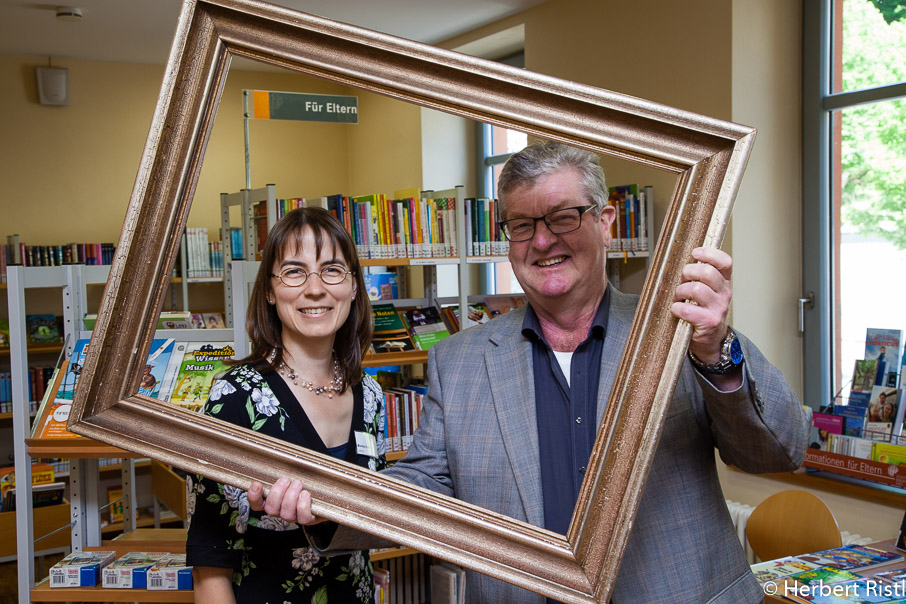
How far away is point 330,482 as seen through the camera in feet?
3.68

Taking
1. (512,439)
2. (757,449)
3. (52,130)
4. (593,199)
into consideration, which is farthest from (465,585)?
(52,130)

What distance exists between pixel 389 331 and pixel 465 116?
2976mm

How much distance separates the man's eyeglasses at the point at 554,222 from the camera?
1475 millimetres

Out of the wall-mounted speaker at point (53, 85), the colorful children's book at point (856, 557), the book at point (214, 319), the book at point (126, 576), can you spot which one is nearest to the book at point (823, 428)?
the colorful children's book at point (856, 557)

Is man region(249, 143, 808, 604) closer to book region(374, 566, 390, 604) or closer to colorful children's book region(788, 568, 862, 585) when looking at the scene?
colorful children's book region(788, 568, 862, 585)

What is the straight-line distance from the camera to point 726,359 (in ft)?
3.84

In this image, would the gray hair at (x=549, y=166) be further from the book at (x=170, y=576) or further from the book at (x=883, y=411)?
the book at (x=883, y=411)

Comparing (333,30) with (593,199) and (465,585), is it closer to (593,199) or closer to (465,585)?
(593,199)

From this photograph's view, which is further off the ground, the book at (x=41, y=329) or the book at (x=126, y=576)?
the book at (x=41, y=329)

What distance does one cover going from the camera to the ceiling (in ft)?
16.6

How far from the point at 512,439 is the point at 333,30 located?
2.62 ft

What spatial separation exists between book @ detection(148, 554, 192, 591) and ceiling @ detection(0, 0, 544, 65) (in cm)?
336

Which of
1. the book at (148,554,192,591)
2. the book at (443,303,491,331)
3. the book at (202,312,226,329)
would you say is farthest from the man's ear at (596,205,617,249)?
the book at (202,312,226,329)

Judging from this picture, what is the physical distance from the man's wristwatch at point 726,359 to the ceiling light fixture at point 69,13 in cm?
569
